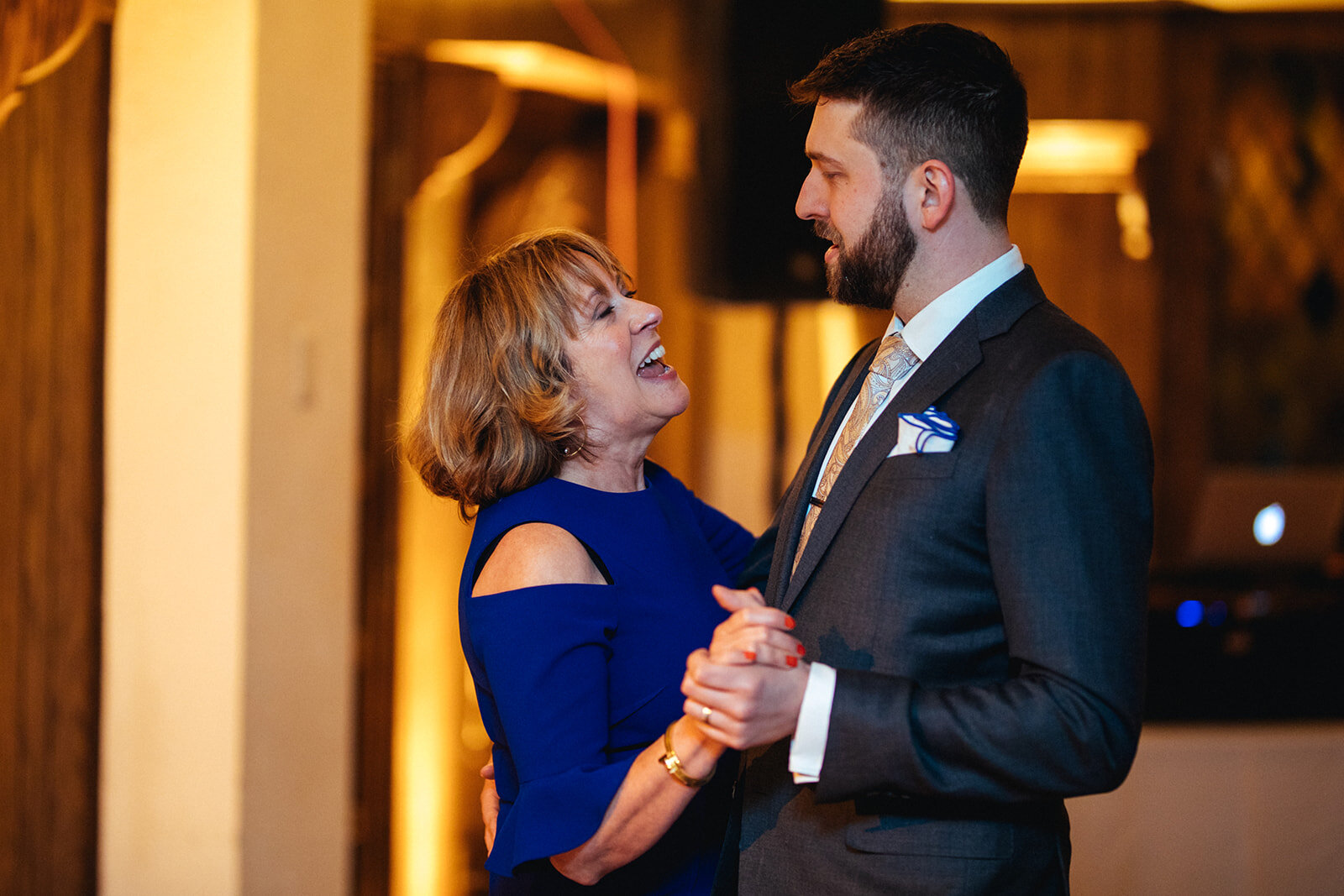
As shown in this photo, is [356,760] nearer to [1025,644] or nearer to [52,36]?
[52,36]

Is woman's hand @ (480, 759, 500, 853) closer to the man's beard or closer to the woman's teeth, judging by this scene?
the woman's teeth

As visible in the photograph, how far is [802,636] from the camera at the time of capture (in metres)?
1.29

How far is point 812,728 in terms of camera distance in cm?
113

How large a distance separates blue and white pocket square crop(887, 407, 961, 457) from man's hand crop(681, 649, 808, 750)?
10.6 inches

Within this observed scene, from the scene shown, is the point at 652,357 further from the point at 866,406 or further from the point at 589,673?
the point at 589,673

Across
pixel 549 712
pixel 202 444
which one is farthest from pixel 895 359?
pixel 202 444

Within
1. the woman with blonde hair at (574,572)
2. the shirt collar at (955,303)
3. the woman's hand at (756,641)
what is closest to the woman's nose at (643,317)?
the woman with blonde hair at (574,572)

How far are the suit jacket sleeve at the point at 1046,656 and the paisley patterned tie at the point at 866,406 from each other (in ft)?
0.87

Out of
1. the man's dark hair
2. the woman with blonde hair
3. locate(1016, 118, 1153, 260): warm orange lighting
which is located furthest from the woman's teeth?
locate(1016, 118, 1153, 260): warm orange lighting

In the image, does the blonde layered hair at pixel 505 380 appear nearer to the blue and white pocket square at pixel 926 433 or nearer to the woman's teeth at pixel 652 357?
the woman's teeth at pixel 652 357

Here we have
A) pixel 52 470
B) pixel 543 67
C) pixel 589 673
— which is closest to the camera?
pixel 589 673

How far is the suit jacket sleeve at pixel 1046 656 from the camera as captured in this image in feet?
3.58

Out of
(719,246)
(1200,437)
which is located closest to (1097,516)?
(719,246)

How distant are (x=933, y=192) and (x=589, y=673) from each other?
0.70 metres
